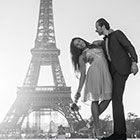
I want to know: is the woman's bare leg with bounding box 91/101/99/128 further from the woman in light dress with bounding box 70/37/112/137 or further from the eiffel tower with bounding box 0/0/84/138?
the eiffel tower with bounding box 0/0/84/138

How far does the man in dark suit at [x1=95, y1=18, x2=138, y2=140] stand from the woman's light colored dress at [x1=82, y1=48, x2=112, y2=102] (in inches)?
2.5

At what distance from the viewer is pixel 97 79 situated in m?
3.76

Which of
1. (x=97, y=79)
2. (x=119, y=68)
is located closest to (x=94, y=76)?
(x=97, y=79)

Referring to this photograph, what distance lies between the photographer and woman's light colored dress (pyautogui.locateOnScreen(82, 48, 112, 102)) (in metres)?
3.69

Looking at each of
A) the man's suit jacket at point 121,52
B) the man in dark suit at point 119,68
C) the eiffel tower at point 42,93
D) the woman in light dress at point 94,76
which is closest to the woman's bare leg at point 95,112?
the woman in light dress at point 94,76

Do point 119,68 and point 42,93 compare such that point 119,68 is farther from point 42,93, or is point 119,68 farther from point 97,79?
point 42,93

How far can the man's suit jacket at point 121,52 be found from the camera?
3.62 meters

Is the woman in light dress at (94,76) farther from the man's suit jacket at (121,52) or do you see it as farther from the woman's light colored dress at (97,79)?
the man's suit jacket at (121,52)

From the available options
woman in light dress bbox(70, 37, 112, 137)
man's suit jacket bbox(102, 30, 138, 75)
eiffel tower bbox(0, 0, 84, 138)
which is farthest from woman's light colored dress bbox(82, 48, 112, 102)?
eiffel tower bbox(0, 0, 84, 138)

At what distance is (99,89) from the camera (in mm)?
3736

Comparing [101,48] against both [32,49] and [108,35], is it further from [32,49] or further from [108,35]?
[32,49]

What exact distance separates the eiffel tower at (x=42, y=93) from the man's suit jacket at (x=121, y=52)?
29701 mm

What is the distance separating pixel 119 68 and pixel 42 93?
32.6 m

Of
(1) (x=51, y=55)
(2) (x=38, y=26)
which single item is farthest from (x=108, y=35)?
(2) (x=38, y=26)
